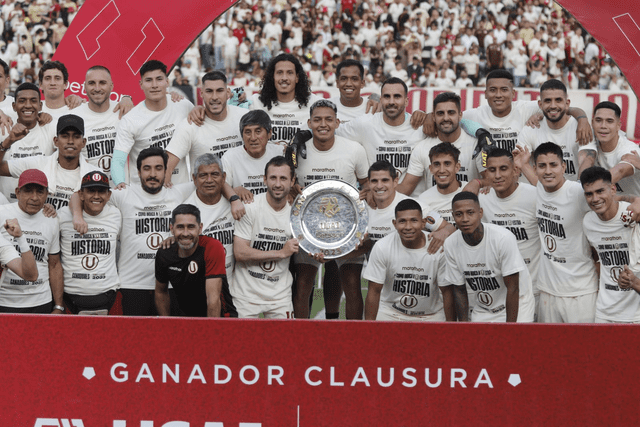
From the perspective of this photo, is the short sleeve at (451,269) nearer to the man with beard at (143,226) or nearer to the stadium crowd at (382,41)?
the man with beard at (143,226)

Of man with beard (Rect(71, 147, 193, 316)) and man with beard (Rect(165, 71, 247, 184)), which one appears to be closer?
man with beard (Rect(71, 147, 193, 316))

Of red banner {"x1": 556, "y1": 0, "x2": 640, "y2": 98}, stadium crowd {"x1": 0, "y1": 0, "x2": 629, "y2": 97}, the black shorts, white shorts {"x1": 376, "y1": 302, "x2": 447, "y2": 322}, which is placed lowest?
white shorts {"x1": 376, "y1": 302, "x2": 447, "y2": 322}

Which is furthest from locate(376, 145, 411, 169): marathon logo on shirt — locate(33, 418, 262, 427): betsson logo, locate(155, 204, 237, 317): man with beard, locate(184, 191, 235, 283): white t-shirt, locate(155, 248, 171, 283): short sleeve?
locate(33, 418, 262, 427): betsson logo

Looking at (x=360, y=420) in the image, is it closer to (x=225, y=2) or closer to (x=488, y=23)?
(x=225, y=2)

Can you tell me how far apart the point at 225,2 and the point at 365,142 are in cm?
223

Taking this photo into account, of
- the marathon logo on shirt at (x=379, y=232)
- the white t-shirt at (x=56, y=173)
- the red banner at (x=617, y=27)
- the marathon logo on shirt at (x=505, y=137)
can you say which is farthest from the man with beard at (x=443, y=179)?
the white t-shirt at (x=56, y=173)

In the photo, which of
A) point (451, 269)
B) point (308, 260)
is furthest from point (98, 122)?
point (451, 269)

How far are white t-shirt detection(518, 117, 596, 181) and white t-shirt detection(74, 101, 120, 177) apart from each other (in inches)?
148

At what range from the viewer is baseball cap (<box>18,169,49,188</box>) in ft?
19.5

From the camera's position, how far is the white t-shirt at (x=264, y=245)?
20.9 feet

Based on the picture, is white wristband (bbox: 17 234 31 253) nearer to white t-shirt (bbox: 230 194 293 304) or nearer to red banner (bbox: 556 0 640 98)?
white t-shirt (bbox: 230 194 293 304)

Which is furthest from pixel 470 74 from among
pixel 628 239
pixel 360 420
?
pixel 360 420

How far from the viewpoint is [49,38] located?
867 inches

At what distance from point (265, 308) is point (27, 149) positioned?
2.62 meters
